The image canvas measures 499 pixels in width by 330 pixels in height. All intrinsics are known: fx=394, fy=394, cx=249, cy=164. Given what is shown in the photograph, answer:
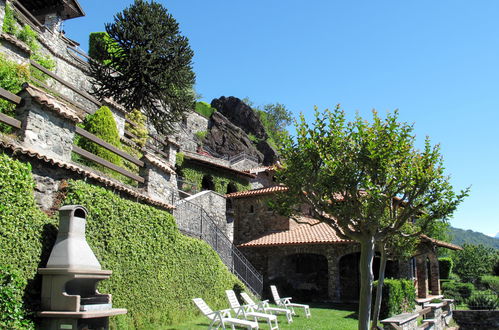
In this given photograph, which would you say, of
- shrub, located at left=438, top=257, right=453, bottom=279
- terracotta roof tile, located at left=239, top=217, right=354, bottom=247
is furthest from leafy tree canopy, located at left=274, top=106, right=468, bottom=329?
shrub, located at left=438, top=257, right=453, bottom=279

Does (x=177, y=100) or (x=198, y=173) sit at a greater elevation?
(x=177, y=100)

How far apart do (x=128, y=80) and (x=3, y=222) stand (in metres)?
15.6

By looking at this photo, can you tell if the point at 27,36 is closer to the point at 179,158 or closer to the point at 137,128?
the point at 137,128

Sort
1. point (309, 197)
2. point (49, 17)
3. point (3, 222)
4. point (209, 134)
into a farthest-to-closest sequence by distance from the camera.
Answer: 1. point (209, 134)
2. point (49, 17)
3. point (309, 197)
4. point (3, 222)

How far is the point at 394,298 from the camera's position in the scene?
14.3m

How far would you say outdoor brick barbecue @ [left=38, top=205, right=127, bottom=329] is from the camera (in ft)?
20.3

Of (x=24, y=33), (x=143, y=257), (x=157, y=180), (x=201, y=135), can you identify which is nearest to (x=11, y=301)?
(x=143, y=257)

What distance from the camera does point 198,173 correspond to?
29656 mm

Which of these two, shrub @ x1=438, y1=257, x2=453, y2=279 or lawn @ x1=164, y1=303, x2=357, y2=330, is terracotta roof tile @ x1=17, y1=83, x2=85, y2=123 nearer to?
lawn @ x1=164, y1=303, x2=357, y2=330

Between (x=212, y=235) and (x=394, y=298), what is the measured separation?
707 cm

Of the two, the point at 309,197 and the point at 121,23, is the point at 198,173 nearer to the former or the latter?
the point at 121,23

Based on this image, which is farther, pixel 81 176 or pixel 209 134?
pixel 209 134

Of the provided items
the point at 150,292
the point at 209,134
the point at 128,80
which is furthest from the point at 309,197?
the point at 209,134

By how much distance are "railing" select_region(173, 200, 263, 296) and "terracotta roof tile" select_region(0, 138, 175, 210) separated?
2.30m
